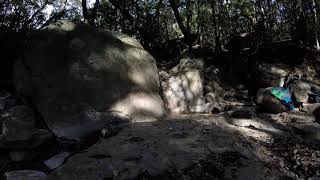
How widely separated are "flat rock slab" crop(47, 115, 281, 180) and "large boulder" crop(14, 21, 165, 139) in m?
0.84

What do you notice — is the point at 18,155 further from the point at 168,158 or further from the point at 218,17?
the point at 218,17

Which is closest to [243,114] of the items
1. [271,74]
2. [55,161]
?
[271,74]

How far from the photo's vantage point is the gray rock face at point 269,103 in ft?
20.4

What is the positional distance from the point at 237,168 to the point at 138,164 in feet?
3.46

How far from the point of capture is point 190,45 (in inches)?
404

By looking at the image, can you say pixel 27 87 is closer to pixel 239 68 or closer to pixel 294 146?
pixel 294 146

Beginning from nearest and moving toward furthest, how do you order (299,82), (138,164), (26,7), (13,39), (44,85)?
(138,164)
(44,85)
(13,39)
(26,7)
(299,82)

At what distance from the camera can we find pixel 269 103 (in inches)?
251

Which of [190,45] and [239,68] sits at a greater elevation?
[190,45]

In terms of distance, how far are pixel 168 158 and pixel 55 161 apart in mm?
1592

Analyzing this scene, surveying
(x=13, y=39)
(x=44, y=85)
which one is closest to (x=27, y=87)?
(x=44, y=85)

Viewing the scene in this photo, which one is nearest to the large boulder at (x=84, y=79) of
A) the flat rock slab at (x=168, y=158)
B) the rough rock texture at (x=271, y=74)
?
the flat rock slab at (x=168, y=158)

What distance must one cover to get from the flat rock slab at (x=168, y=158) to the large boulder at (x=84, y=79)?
837 millimetres

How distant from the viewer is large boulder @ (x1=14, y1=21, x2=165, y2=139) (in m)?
5.12
